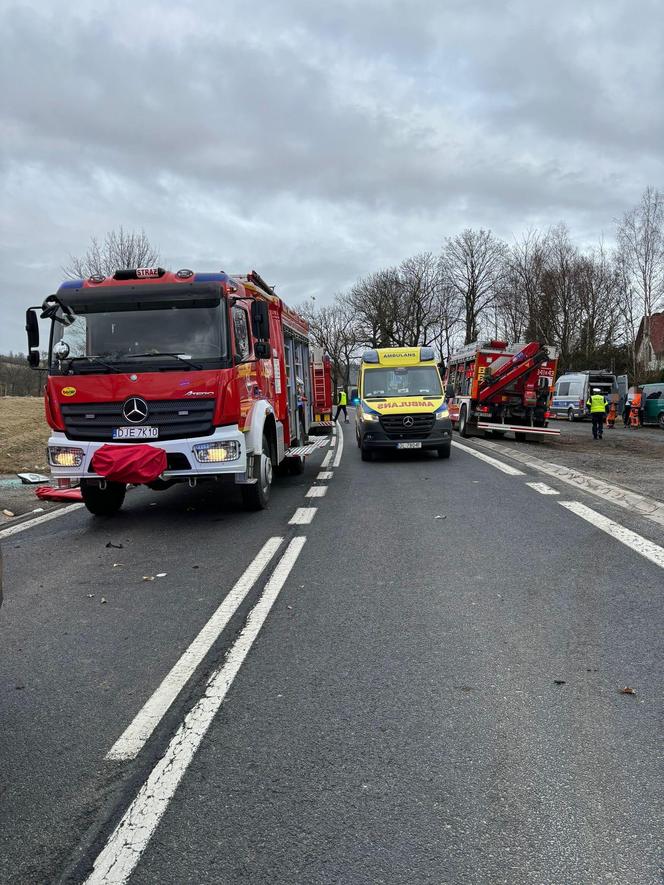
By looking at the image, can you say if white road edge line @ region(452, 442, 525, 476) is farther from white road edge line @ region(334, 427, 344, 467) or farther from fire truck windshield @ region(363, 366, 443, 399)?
white road edge line @ region(334, 427, 344, 467)

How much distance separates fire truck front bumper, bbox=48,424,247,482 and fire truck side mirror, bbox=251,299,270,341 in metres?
1.52

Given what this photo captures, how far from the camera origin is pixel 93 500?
9.25 m

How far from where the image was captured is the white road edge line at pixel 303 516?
8.45 metres

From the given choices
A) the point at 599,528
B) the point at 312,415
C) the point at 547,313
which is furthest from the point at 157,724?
the point at 547,313

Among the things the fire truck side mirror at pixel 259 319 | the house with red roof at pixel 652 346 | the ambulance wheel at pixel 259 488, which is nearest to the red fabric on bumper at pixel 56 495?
the ambulance wheel at pixel 259 488

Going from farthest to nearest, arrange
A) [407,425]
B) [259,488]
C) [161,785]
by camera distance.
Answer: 1. [407,425]
2. [259,488]
3. [161,785]

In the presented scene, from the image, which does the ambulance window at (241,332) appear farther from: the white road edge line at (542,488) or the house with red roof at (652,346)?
the house with red roof at (652,346)

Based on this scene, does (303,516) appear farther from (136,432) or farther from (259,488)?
(136,432)

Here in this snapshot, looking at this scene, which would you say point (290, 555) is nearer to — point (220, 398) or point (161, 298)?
point (220, 398)

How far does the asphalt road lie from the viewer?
246 centimetres

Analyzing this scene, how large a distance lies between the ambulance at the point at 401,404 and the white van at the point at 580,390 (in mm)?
21125

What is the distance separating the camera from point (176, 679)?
3926mm

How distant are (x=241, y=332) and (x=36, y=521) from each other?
3.67 meters

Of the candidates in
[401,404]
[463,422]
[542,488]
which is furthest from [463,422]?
[542,488]
